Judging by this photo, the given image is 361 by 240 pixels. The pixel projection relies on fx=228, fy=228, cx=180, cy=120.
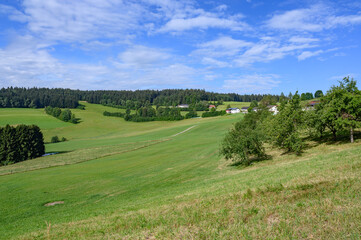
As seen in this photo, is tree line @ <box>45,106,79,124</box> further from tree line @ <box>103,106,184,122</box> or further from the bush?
tree line @ <box>103,106,184,122</box>

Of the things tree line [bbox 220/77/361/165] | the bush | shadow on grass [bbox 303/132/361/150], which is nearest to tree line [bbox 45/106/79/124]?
the bush

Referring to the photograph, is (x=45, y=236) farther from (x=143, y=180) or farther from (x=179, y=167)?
(x=179, y=167)

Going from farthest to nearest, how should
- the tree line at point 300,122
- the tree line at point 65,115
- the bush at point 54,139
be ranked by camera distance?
1. the tree line at point 65,115
2. the bush at point 54,139
3. the tree line at point 300,122

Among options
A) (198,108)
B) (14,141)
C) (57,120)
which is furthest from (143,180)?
(198,108)

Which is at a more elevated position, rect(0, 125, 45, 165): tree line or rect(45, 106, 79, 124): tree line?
rect(45, 106, 79, 124): tree line

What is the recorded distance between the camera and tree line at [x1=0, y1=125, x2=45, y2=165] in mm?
73812

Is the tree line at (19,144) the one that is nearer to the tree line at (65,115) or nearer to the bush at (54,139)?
the bush at (54,139)

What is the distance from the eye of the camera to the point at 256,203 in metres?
11.8

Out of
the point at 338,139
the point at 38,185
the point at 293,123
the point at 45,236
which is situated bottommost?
the point at 38,185

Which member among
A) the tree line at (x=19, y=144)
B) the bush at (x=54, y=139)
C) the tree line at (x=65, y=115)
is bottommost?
the bush at (x=54, y=139)

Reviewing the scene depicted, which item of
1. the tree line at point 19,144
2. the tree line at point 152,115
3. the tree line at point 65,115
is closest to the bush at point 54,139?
the tree line at point 65,115

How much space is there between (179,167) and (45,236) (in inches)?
1191

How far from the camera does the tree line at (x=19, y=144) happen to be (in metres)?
73.8

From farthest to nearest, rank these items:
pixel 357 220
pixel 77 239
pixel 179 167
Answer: pixel 179 167 → pixel 77 239 → pixel 357 220
